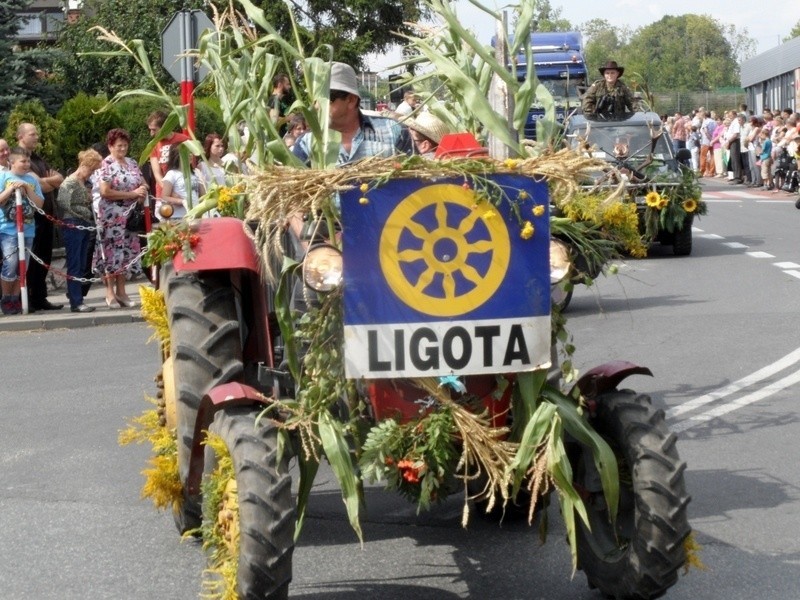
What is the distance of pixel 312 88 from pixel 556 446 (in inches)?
60.9

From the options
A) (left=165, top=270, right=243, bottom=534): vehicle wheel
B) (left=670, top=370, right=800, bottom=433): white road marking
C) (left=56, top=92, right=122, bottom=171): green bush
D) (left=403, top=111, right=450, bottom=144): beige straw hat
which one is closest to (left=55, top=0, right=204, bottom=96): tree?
(left=56, top=92, right=122, bottom=171): green bush

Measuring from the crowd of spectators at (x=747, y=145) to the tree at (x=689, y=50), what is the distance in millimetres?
69071

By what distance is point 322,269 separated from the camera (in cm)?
488

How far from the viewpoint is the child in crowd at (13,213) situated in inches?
605

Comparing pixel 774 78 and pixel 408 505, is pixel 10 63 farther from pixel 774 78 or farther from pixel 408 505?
pixel 774 78

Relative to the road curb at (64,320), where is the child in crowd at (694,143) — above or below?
above

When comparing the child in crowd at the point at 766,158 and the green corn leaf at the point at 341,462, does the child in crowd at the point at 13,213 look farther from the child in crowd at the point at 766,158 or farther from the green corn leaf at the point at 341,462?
the child in crowd at the point at 766,158

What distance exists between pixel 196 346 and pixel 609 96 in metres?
16.3

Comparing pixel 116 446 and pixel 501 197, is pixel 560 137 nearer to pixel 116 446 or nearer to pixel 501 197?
pixel 501 197

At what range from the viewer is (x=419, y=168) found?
4836mm

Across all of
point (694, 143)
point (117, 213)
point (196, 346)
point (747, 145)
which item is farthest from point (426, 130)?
point (694, 143)

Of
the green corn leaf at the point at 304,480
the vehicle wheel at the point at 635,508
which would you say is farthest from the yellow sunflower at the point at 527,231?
the green corn leaf at the point at 304,480

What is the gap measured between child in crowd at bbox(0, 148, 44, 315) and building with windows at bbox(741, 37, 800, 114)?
35.3 m

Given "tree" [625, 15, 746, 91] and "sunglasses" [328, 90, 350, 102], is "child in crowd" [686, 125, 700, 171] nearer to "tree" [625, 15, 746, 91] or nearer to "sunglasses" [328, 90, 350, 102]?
"sunglasses" [328, 90, 350, 102]
